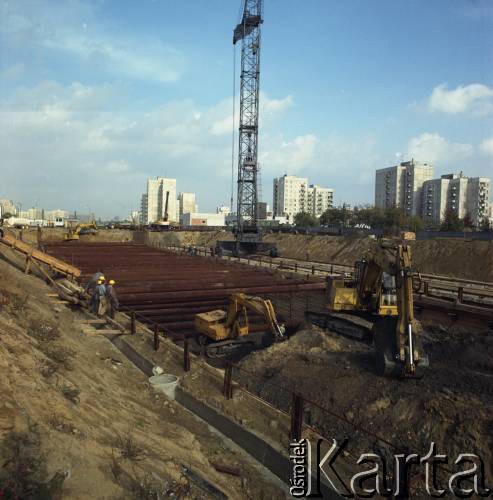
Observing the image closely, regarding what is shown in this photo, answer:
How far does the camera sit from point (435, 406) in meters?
7.99

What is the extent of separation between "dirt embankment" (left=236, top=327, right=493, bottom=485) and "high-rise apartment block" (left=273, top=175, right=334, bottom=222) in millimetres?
150587

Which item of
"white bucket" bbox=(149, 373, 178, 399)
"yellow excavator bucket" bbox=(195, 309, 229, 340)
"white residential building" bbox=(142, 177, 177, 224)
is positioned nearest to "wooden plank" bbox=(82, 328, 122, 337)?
"yellow excavator bucket" bbox=(195, 309, 229, 340)

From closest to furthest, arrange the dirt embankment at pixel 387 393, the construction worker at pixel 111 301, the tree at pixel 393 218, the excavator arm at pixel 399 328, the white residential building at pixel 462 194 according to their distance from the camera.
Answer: the dirt embankment at pixel 387 393 → the excavator arm at pixel 399 328 → the construction worker at pixel 111 301 → the tree at pixel 393 218 → the white residential building at pixel 462 194

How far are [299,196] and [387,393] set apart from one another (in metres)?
160

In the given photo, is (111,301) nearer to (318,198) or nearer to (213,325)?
(213,325)

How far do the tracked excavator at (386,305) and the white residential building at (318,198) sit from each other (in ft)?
498

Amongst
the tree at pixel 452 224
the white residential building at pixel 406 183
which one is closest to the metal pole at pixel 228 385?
the tree at pixel 452 224

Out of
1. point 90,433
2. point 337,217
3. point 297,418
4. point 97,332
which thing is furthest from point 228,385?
point 337,217

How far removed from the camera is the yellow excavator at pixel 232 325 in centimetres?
1234

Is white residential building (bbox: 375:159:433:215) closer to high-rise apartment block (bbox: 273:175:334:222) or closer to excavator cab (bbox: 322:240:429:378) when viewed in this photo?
high-rise apartment block (bbox: 273:175:334:222)

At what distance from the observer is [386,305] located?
36.2 feet

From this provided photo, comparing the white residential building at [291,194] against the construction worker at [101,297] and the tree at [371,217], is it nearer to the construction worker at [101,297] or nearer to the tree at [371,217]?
the tree at [371,217]

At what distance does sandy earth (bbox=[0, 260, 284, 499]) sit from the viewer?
415 centimetres

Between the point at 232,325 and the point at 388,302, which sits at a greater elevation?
the point at 388,302
